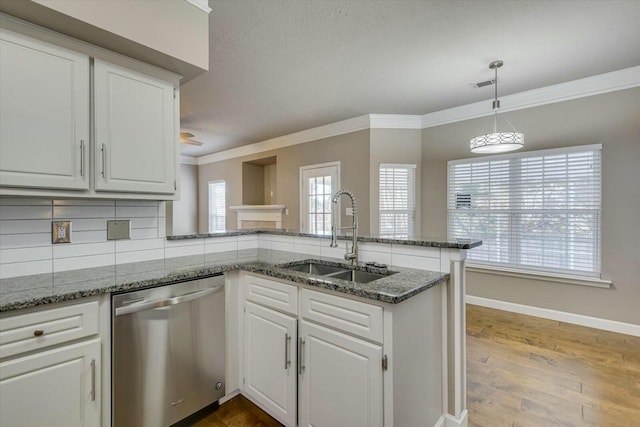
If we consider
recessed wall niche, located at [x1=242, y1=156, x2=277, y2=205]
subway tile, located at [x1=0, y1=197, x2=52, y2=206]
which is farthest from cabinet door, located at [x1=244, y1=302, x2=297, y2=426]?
recessed wall niche, located at [x1=242, y1=156, x2=277, y2=205]

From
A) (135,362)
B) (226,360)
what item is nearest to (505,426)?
(226,360)

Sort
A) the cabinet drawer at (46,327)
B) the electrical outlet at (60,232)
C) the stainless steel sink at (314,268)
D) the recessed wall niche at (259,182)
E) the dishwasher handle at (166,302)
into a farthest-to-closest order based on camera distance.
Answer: the recessed wall niche at (259,182) → the stainless steel sink at (314,268) → the electrical outlet at (60,232) → the dishwasher handle at (166,302) → the cabinet drawer at (46,327)

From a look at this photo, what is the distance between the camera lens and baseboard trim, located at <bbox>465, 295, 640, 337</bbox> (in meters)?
3.12

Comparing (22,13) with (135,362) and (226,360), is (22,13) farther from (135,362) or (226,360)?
(226,360)

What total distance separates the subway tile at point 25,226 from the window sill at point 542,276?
172 inches

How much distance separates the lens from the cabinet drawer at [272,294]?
5.54 feet

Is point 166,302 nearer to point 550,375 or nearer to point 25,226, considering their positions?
point 25,226

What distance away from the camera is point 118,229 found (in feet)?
6.43

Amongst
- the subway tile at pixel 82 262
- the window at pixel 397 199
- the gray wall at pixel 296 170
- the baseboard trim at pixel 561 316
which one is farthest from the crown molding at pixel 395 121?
the subway tile at pixel 82 262

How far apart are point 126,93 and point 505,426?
2.99 m

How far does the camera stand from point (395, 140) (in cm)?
455

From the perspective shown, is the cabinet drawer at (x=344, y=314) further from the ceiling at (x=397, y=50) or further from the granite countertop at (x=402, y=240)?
the ceiling at (x=397, y=50)

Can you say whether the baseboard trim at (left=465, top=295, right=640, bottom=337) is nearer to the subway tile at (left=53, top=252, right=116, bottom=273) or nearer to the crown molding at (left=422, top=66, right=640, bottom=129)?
the crown molding at (left=422, top=66, right=640, bottom=129)

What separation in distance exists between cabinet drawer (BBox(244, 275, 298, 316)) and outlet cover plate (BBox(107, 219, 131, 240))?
85 centimetres
